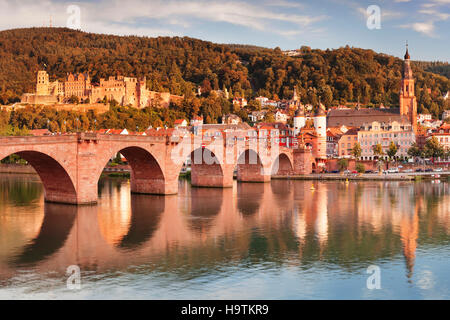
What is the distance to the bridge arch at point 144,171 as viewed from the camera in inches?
1443

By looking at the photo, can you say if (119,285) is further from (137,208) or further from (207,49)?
(207,49)

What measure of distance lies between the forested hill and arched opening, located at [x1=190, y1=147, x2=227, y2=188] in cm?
7033

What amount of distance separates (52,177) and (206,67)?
117m

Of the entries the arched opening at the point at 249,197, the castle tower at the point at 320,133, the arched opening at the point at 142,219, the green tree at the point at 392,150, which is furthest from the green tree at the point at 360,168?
the arched opening at the point at 142,219

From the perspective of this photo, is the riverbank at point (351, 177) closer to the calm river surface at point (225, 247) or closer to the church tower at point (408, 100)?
the calm river surface at point (225, 247)

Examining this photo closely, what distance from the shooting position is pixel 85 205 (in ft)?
104

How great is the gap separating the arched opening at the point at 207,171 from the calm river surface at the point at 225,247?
25.6ft

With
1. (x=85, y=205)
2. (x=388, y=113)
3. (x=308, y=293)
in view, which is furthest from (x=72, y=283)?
(x=388, y=113)

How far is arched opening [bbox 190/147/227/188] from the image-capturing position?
4644cm

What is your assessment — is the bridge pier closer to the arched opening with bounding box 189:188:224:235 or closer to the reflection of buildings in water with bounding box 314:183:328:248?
the arched opening with bounding box 189:188:224:235

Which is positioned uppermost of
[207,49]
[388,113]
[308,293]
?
[207,49]

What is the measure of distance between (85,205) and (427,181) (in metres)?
38.0

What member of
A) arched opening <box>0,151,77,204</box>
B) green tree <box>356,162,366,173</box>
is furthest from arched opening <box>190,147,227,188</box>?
green tree <box>356,162,366,173</box>

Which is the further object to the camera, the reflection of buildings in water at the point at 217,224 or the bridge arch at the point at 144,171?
the bridge arch at the point at 144,171
